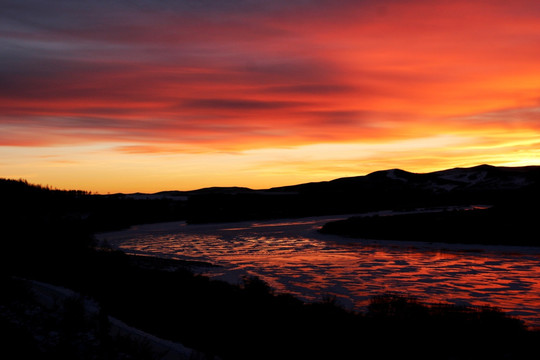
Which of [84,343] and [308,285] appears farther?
[308,285]

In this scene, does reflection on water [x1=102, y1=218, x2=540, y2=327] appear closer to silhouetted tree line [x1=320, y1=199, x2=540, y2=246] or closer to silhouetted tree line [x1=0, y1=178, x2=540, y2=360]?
silhouetted tree line [x1=320, y1=199, x2=540, y2=246]

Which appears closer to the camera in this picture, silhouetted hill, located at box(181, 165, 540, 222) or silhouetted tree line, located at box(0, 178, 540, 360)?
silhouetted tree line, located at box(0, 178, 540, 360)

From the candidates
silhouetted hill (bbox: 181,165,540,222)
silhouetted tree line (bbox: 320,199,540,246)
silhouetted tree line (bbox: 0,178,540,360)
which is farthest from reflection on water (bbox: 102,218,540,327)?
silhouetted hill (bbox: 181,165,540,222)

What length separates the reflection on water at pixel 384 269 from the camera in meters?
17.5

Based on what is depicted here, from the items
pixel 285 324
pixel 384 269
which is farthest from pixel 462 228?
pixel 285 324

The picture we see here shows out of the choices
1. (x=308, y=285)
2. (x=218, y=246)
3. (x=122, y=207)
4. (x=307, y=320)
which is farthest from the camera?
(x=122, y=207)

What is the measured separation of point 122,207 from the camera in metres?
98.0

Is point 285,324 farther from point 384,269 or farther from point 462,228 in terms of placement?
point 462,228

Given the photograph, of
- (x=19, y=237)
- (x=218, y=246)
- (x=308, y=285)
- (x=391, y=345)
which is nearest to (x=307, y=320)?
(x=391, y=345)

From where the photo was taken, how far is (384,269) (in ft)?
81.3

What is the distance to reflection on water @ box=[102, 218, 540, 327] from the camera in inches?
690

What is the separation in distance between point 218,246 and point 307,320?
30869 millimetres

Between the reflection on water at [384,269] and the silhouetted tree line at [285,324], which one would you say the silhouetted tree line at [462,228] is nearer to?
the reflection on water at [384,269]

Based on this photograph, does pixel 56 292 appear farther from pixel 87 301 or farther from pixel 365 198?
pixel 365 198
